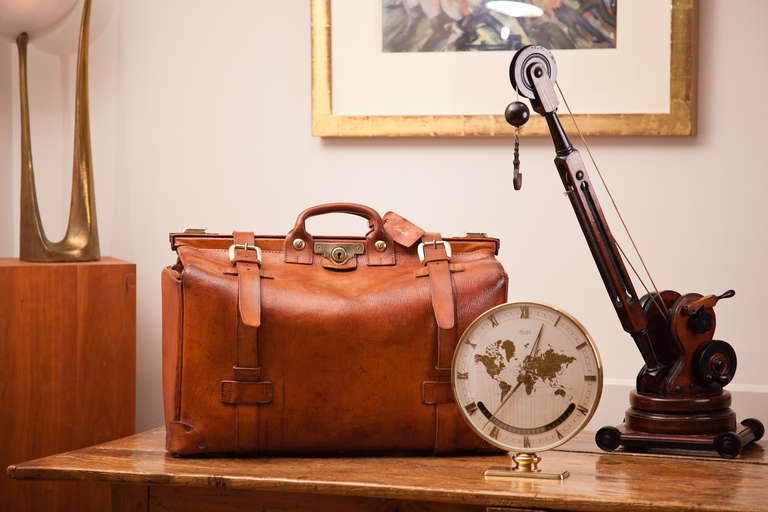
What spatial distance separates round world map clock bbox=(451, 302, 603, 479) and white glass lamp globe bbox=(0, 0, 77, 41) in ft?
4.30

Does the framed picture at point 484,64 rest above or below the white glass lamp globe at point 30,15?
below

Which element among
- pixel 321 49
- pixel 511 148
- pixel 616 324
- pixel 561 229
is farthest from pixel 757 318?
pixel 321 49

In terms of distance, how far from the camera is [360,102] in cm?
222

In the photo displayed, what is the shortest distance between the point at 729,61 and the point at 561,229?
1.69ft

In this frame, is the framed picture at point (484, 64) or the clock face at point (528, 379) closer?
the clock face at point (528, 379)

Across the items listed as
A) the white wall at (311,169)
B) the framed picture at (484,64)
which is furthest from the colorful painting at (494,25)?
the white wall at (311,169)

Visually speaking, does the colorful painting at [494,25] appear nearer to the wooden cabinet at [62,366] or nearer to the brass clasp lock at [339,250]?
the brass clasp lock at [339,250]

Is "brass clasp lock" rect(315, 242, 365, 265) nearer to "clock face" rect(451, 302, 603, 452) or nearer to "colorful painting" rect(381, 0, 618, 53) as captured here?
"clock face" rect(451, 302, 603, 452)

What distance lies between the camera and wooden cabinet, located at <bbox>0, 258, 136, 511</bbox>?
2027 millimetres

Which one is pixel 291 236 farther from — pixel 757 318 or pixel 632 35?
pixel 757 318

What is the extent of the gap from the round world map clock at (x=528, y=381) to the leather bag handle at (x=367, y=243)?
278 millimetres

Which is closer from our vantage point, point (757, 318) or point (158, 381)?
point (757, 318)

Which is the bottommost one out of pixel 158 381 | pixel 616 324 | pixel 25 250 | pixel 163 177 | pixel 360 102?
pixel 158 381

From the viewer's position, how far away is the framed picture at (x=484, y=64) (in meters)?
2.09
